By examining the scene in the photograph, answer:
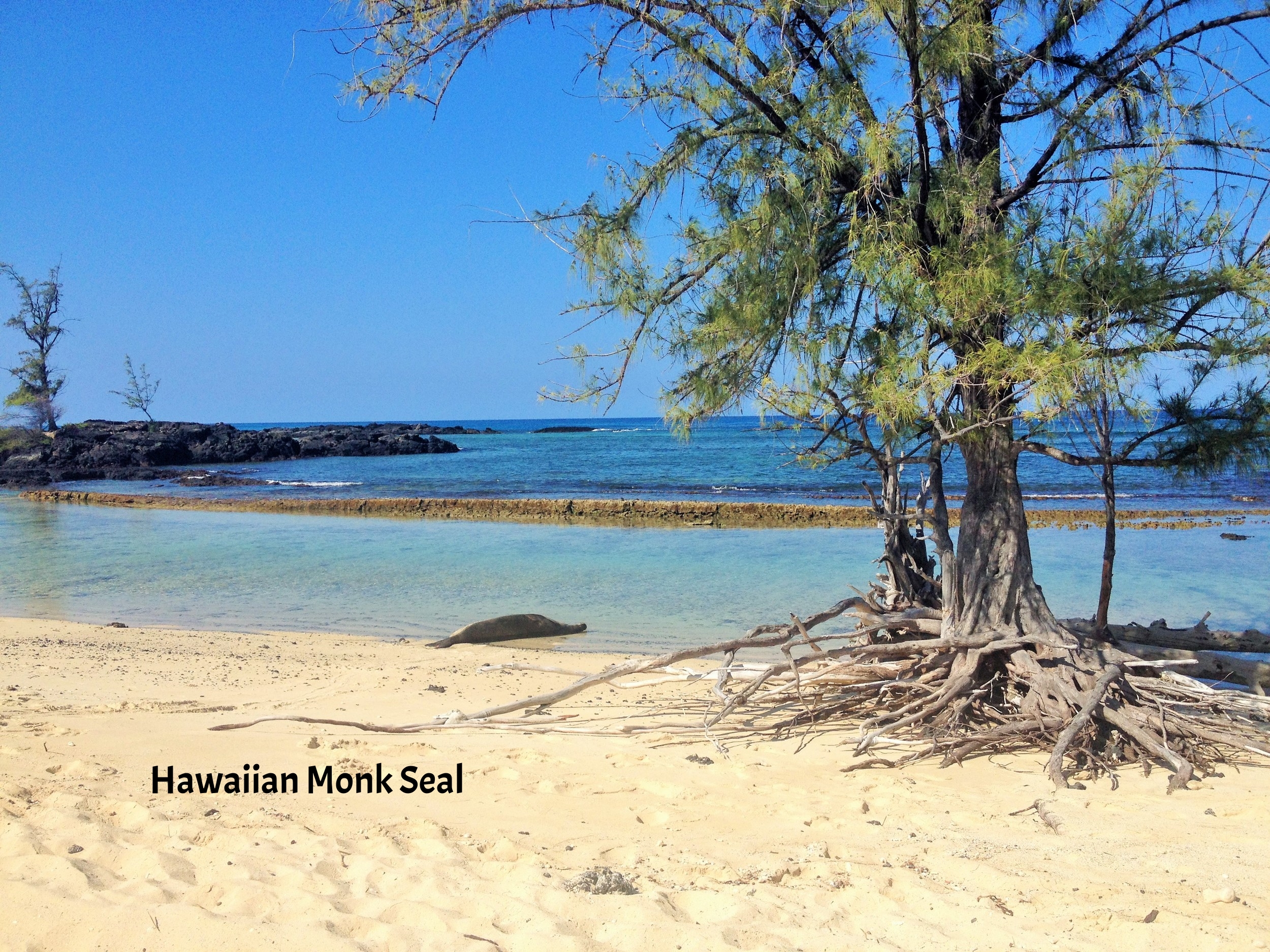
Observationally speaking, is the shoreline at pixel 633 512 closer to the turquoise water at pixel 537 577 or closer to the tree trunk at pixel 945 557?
the turquoise water at pixel 537 577

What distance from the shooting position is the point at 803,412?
4.88 m

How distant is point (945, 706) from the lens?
5.17 metres

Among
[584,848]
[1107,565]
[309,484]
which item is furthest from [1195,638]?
[309,484]

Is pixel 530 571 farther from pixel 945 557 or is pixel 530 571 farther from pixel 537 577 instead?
pixel 945 557

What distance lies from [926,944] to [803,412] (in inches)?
109

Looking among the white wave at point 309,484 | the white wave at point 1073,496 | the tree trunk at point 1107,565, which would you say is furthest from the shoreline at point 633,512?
the tree trunk at point 1107,565

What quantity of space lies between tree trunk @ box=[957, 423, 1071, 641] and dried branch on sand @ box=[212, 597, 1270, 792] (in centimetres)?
12

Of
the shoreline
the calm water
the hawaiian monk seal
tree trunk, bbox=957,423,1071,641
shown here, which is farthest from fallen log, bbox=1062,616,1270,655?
the shoreline

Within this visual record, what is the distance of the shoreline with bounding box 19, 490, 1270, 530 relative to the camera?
1738cm

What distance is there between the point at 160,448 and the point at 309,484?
57.4 ft

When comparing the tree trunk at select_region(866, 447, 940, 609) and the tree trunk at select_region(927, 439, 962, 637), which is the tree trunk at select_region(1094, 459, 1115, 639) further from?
the tree trunk at select_region(866, 447, 940, 609)

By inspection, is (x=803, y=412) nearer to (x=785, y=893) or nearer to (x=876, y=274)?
(x=876, y=274)

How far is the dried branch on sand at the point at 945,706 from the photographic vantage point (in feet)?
15.6

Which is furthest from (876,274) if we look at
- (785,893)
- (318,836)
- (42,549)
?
(42,549)
